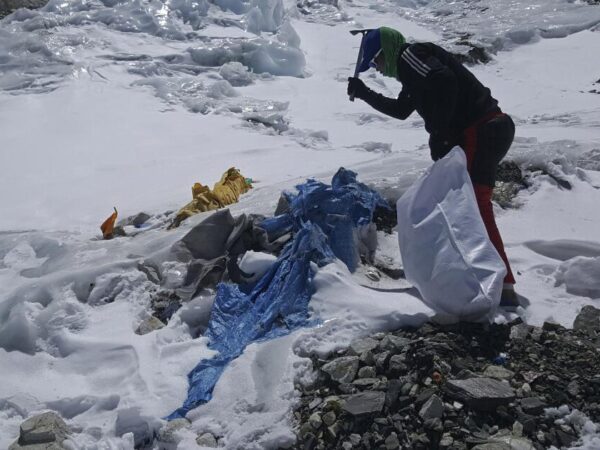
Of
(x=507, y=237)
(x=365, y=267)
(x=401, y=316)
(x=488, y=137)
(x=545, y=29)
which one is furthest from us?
(x=545, y=29)

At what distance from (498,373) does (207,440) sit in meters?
1.13

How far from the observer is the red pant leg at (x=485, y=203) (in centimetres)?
291

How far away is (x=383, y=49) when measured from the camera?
9.92ft

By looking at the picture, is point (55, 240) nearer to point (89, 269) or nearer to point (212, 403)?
point (89, 269)

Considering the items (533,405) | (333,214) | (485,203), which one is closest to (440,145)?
(485,203)

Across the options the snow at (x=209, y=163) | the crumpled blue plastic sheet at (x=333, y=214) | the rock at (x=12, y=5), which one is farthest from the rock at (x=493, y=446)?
the rock at (x=12, y=5)

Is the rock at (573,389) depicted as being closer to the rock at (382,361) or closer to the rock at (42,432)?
the rock at (382,361)

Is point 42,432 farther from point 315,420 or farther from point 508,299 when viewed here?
point 508,299

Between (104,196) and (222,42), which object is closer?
(104,196)

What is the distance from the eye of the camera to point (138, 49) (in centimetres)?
1003

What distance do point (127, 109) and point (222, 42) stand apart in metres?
3.02

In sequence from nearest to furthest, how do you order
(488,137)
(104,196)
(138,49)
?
(488,137)
(104,196)
(138,49)

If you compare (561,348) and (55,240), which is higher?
(561,348)

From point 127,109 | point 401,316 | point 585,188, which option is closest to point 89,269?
point 401,316
